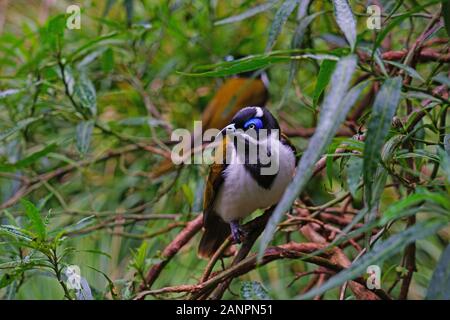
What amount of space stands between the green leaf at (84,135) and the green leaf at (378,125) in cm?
94

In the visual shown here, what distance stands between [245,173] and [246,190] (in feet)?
0.12

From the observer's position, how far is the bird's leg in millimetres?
1289

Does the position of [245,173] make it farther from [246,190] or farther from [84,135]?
[84,135]

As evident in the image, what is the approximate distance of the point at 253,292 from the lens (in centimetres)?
101

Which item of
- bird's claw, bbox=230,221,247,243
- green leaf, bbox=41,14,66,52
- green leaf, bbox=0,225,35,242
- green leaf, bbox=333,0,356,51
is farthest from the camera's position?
green leaf, bbox=41,14,66,52

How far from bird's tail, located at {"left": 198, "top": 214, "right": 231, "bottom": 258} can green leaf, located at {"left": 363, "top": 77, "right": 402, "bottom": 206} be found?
2.75ft

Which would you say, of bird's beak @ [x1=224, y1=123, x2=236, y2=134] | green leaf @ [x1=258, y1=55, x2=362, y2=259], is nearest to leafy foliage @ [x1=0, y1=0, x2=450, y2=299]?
green leaf @ [x1=258, y1=55, x2=362, y2=259]

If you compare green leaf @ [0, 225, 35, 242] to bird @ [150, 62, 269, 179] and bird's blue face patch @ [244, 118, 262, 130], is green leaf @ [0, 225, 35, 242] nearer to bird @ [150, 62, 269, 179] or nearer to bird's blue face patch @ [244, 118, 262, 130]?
bird's blue face patch @ [244, 118, 262, 130]

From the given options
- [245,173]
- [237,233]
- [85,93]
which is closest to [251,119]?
[245,173]

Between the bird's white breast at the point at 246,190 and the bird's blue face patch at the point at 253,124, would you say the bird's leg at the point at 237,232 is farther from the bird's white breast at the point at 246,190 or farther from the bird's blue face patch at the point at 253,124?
the bird's blue face patch at the point at 253,124

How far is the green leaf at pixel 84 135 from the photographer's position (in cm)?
148

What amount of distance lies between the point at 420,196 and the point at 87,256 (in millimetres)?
1425

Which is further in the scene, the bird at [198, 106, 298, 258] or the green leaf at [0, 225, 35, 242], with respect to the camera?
the bird at [198, 106, 298, 258]
